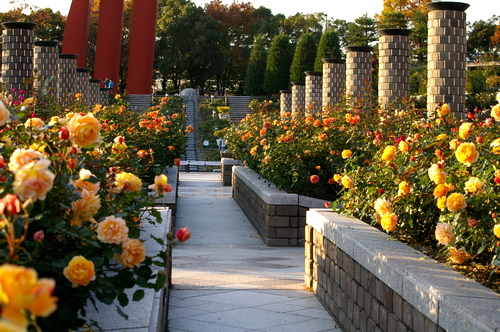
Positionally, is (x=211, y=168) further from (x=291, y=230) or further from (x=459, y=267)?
(x=459, y=267)

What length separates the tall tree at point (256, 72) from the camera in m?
44.9

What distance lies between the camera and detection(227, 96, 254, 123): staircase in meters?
38.2

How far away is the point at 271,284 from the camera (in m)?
5.73

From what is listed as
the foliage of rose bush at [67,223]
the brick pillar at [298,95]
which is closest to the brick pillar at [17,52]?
Answer: the foliage of rose bush at [67,223]

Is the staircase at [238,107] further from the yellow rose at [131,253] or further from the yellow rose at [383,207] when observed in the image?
the yellow rose at [131,253]

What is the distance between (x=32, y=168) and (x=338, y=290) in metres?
3.20

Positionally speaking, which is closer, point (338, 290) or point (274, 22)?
point (338, 290)

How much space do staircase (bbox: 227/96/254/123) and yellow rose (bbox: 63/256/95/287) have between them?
35.7 metres

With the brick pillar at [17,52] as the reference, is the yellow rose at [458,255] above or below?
below

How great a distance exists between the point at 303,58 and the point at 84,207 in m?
37.8

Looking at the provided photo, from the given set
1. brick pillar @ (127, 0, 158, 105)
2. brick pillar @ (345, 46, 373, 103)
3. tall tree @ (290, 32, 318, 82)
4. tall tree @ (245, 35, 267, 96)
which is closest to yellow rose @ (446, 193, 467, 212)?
brick pillar @ (345, 46, 373, 103)

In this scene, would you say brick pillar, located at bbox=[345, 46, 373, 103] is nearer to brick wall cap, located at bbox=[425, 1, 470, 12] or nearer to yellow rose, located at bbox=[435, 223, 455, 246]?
brick wall cap, located at bbox=[425, 1, 470, 12]

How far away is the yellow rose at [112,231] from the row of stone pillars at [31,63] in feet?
20.8

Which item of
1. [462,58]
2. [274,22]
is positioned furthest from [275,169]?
[274,22]
